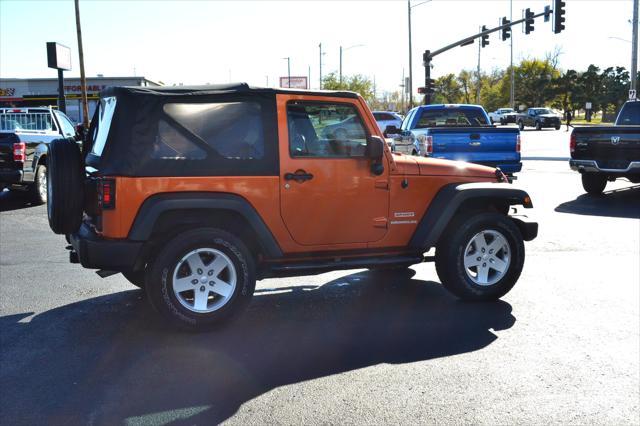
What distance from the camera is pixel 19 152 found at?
1194 centimetres

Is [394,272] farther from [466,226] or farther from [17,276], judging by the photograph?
[17,276]

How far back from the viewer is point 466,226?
5895 mm

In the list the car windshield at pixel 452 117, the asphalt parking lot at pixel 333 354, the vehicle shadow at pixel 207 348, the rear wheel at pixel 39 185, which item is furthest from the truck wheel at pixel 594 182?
the rear wheel at pixel 39 185

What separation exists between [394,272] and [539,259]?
200cm

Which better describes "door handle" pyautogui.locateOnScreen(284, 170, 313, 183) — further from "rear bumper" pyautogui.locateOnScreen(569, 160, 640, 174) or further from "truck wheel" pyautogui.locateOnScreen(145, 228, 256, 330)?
"rear bumper" pyautogui.locateOnScreen(569, 160, 640, 174)

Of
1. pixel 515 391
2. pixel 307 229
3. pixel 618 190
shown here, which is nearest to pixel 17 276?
pixel 307 229

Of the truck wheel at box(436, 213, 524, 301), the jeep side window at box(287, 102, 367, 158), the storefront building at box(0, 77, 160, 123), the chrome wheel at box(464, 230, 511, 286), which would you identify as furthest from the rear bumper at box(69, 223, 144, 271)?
the storefront building at box(0, 77, 160, 123)

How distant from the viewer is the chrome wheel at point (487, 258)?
603 centimetres

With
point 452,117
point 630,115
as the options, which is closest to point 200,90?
point 452,117

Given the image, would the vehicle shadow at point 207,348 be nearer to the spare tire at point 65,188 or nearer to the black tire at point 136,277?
the black tire at point 136,277

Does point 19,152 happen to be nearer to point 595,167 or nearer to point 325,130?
point 325,130

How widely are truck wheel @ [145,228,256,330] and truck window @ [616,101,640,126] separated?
13077 millimetres

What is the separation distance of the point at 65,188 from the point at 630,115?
46.3 ft

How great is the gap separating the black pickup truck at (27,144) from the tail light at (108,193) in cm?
658
